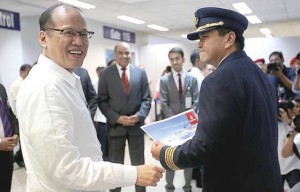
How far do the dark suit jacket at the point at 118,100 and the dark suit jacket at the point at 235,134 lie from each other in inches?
78.6

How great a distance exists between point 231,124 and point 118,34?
9.87m

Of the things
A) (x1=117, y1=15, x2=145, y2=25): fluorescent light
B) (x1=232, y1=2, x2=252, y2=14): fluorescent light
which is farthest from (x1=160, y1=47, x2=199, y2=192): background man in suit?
(x1=117, y1=15, x2=145, y2=25): fluorescent light

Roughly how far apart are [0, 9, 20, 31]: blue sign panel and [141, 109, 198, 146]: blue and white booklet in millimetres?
Result: 5797

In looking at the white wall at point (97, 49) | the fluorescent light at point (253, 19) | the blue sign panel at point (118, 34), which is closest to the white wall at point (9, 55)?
the white wall at point (97, 49)

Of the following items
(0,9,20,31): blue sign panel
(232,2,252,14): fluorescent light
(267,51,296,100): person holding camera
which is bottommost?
(267,51,296,100): person holding camera

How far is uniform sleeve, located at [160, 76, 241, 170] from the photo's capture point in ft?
3.87

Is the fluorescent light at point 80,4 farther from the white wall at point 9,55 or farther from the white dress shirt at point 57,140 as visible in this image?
the white dress shirt at point 57,140

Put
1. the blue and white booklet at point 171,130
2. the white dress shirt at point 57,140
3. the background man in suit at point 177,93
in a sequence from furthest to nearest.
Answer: the background man in suit at point 177,93 → the blue and white booklet at point 171,130 → the white dress shirt at point 57,140

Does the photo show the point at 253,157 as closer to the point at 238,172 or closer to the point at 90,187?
the point at 238,172

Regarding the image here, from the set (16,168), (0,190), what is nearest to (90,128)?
(0,190)

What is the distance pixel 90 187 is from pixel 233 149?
58cm

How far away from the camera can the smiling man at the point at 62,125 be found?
105cm

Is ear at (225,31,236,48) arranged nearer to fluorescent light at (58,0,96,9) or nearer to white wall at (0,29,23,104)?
white wall at (0,29,23,104)

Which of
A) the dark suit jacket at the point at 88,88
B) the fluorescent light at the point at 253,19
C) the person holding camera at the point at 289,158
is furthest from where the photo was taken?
the fluorescent light at the point at 253,19
